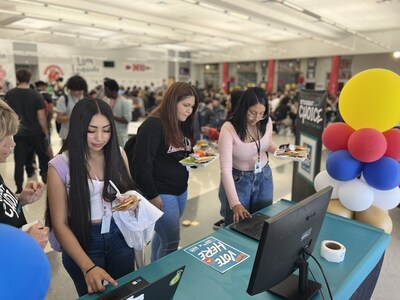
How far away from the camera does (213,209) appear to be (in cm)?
373

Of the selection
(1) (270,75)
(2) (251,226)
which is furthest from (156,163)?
(1) (270,75)

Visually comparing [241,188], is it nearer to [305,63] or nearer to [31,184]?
[31,184]

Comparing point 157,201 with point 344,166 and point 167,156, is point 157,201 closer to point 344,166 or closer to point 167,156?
point 167,156

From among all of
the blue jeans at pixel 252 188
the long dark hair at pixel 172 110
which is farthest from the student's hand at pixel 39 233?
the blue jeans at pixel 252 188

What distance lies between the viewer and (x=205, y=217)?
3496mm

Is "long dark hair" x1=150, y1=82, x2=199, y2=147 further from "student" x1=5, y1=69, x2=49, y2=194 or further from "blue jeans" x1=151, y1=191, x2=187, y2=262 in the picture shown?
"student" x1=5, y1=69, x2=49, y2=194

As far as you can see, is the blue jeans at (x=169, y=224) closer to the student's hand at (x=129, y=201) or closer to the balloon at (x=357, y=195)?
the student's hand at (x=129, y=201)

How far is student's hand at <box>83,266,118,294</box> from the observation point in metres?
1.12

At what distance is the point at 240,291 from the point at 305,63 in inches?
640

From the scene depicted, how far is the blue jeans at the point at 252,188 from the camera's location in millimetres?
2059

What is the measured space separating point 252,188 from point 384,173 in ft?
2.70

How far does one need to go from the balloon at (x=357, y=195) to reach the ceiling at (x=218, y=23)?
209 inches

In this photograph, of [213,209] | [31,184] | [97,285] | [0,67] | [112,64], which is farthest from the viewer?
[112,64]

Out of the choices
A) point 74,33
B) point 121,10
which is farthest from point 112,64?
point 121,10
